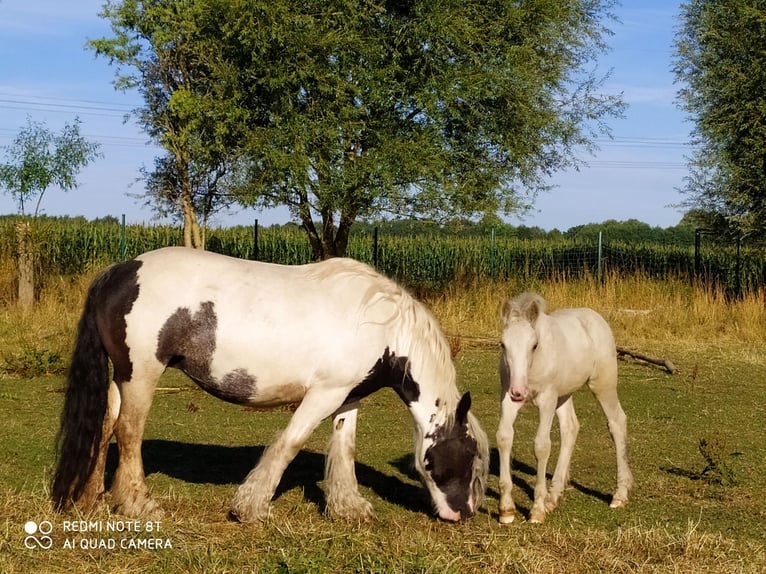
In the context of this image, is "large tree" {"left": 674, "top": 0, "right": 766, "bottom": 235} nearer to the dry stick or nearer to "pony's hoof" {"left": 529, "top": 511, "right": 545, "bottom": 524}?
the dry stick

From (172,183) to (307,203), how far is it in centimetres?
511

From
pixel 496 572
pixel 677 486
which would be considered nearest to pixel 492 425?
pixel 677 486

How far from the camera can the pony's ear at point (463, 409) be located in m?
5.93

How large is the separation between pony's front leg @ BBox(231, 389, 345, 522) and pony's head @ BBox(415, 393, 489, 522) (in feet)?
2.50

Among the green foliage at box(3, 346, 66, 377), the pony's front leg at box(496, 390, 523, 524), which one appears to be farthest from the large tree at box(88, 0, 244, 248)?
the pony's front leg at box(496, 390, 523, 524)

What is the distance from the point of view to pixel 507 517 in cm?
626

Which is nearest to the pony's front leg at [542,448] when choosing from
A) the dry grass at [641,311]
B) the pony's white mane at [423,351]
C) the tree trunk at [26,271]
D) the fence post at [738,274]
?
the pony's white mane at [423,351]

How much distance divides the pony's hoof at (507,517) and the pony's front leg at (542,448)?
0.51ft

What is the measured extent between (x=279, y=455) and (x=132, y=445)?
98cm

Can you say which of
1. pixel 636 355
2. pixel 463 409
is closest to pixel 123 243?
pixel 636 355

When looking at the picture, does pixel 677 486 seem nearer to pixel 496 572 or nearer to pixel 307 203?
pixel 496 572

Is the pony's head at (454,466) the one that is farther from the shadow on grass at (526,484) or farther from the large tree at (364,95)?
the large tree at (364,95)

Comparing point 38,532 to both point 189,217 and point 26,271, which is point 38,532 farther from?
point 189,217

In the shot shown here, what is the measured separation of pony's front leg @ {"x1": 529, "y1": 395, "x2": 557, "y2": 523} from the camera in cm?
640
